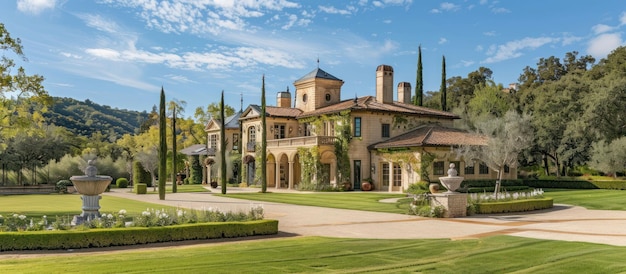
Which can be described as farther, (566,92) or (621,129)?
(566,92)

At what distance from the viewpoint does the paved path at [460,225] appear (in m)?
17.2

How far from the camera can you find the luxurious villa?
136ft

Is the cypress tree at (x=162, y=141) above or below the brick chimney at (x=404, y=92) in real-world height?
below

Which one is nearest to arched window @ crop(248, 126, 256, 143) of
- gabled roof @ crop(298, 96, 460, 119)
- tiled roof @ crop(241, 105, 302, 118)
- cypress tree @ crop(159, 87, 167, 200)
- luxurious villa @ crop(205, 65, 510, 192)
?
luxurious villa @ crop(205, 65, 510, 192)

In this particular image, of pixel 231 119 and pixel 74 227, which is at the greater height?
pixel 231 119

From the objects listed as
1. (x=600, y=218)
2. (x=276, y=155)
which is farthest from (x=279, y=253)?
(x=276, y=155)

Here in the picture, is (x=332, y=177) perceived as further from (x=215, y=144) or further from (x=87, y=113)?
(x=87, y=113)

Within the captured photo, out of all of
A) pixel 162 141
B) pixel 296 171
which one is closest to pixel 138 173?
pixel 296 171

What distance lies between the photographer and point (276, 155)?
51.0m

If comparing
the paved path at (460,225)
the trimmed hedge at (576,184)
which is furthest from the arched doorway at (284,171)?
the paved path at (460,225)

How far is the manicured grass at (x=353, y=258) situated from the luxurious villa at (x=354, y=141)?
24.7m

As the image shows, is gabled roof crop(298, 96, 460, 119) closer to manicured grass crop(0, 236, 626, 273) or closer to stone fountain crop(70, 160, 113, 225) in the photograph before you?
stone fountain crop(70, 160, 113, 225)

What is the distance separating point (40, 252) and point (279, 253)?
6.26 meters

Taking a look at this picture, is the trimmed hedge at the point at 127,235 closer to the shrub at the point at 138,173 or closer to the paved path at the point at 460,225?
the paved path at the point at 460,225
